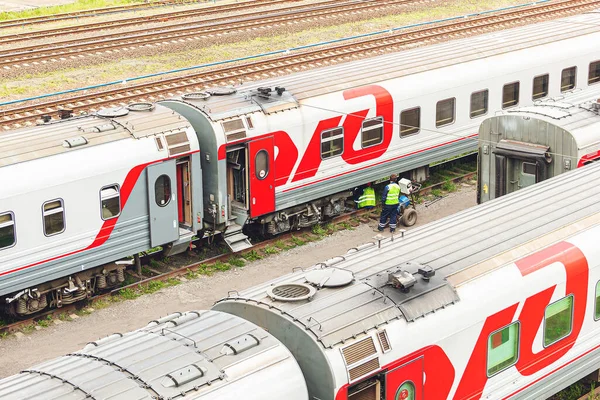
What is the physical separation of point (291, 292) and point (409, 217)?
1161 centimetres

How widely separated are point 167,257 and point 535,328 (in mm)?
10396

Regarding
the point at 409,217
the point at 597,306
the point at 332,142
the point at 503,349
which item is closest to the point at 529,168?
the point at 409,217

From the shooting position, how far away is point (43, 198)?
17.2 metres

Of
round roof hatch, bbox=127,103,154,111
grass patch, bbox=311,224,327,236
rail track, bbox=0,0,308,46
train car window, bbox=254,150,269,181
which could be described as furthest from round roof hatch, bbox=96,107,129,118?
rail track, bbox=0,0,308,46

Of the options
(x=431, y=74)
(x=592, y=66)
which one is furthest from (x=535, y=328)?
(x=592, y=66)

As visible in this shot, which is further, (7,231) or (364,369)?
(7,231)

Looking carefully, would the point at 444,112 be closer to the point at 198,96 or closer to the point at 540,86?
the point at 540,86

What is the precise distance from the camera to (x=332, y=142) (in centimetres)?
2200

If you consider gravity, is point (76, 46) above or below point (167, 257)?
above

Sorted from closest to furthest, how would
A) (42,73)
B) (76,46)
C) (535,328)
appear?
(535,328), (42,73), (76,46)

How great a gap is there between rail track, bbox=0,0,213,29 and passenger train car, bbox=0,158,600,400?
107ft

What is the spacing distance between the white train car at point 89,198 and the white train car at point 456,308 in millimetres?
6885

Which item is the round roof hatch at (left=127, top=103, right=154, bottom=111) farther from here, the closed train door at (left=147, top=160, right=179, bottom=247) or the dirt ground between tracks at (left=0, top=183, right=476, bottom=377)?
the dirt ground between tracks at (left=0, top=183, right=476, bottom=377)

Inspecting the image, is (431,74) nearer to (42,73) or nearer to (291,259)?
(291,259)
